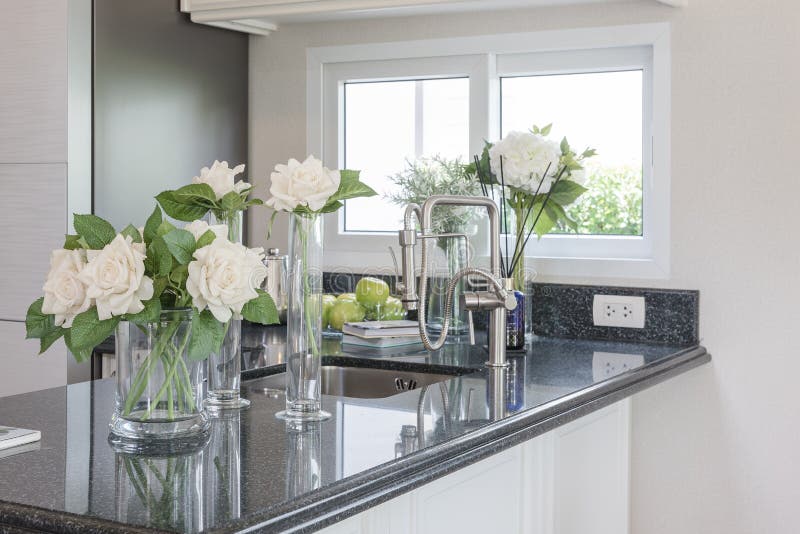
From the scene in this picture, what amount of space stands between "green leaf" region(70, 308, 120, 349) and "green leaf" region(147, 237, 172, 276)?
9cm

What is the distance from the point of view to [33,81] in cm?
264

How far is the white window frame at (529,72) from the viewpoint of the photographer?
2580mm

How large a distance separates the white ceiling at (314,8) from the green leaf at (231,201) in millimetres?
1115

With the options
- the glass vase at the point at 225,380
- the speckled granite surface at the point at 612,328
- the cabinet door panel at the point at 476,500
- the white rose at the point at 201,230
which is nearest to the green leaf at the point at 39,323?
the white rose at the point at 201,230

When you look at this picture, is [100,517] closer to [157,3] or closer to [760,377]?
[760,377]

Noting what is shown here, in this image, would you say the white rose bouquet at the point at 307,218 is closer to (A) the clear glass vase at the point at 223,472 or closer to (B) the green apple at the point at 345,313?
(A) the clear glass vase at the point at 223,472

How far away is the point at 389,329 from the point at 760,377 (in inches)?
35.3

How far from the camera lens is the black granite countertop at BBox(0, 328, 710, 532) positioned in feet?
3.68

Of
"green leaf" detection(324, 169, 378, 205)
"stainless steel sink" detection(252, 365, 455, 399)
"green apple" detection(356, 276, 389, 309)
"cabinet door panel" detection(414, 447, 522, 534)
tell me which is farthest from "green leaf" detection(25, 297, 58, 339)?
"green apple" detection(356, 276, 389, 309)

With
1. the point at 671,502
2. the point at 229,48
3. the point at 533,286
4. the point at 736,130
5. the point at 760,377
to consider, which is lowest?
the point at 671,502

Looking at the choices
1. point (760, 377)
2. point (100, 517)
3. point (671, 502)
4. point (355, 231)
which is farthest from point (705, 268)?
point (100, 517)

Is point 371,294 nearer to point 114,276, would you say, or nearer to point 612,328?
point 612,328

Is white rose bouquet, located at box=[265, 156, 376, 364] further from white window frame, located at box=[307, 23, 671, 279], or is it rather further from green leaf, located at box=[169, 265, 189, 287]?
white window frame, located at box=[307, 23, 671, 279]

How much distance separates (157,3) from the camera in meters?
2.83
